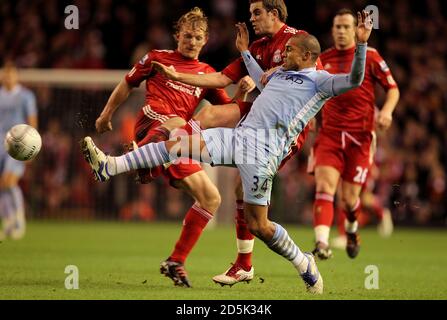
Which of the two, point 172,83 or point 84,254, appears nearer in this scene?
point 172,83

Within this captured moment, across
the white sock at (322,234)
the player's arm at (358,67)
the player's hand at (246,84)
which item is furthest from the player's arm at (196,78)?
the white sock at (322,234)

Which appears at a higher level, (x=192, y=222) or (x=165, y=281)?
(x=192, y=222)

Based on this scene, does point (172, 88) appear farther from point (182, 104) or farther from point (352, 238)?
point (352, 238)

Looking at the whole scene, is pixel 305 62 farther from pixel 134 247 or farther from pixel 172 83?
pixel 134 247

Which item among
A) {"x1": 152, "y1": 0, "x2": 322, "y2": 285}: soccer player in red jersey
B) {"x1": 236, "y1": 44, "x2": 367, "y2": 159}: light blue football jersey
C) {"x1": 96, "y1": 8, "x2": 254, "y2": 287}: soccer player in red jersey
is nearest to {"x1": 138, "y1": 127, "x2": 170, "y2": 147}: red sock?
{"x1": 96, "y1": 8, "x2": 254, "y2": 287}: soccer player in red jersey

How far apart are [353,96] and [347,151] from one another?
63 centimetres

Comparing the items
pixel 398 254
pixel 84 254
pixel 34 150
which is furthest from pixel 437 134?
pixel 34 150

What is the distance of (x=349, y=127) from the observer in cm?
1027

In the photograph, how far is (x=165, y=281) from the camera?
7855 millimetres

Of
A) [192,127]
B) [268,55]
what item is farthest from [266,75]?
[192,127]

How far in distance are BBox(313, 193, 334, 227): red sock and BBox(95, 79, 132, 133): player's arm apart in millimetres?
2720

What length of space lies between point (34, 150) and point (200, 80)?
155 cm

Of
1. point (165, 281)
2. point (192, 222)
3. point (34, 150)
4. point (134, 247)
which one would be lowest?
point (134, 247)

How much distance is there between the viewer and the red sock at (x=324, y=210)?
9750 mm
